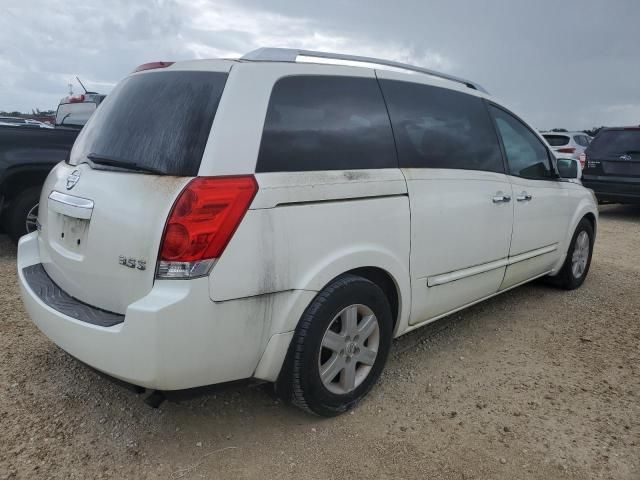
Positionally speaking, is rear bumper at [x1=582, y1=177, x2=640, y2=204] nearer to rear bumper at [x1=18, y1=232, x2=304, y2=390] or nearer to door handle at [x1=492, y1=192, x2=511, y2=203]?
door handle at [x1=492, y1=192, x2=511, y2=203]

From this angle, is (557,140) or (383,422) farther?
(557,140)

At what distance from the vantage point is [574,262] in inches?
194

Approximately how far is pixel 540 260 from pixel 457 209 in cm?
151

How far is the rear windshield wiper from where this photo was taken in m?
2.29

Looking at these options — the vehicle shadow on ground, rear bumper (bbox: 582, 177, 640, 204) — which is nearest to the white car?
rear bumper (bbox: 582, 177, 640, 204)

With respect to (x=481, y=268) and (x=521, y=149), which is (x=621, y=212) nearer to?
(x=521, y=149)

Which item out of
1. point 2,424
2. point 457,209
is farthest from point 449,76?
point 2,424

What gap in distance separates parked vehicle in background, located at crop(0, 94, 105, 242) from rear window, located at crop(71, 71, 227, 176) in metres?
2.95

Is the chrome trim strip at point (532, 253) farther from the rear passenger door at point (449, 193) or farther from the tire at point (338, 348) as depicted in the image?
the tire at point (338, 348)

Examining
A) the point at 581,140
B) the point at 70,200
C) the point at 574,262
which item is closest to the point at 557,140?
the point at 581,140

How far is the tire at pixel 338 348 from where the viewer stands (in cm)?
242

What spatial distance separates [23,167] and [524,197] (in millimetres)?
4655

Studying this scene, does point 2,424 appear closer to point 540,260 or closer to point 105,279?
point 105,279

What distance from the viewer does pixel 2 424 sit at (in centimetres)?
256
